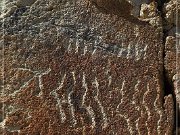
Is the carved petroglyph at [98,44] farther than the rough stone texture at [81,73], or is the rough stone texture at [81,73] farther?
the carved petroglyph at [98,44]

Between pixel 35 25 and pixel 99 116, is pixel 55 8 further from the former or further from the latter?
pixel 99 116

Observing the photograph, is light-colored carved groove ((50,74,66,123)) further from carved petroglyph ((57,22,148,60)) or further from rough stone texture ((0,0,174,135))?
carved petroglyph ((57,22,148,60))

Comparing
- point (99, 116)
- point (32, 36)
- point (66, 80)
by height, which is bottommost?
point (99, 116)

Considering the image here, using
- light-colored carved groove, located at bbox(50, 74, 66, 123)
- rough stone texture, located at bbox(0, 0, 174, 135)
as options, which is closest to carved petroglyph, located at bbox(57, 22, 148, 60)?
rough stone texture, located at bbox(0, 0, 174, 135)

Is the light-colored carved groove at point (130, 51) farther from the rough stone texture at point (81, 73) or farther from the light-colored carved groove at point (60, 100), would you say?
the light-colored carved groove at point (60, 100)

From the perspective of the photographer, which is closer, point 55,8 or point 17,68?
point 17,68

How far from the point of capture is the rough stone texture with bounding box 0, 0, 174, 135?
6.15 feet

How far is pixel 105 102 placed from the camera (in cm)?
193

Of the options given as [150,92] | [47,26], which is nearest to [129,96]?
[150,92]

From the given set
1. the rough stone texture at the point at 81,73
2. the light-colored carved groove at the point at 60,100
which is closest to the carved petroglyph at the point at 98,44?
the rough stone texture at the point at 81,73

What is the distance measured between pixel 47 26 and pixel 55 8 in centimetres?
8

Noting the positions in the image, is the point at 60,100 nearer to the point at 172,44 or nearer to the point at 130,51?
the point at 130,51

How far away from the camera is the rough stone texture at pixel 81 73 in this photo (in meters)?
1.88

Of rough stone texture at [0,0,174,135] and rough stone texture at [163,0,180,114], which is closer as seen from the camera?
rough stone texture at [0,0,174,135]
